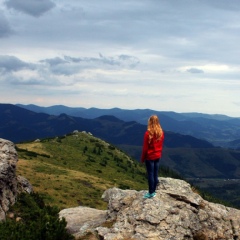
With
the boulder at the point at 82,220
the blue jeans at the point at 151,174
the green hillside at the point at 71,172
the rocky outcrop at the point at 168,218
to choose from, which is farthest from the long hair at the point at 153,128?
the green hillside at the point at 71,172

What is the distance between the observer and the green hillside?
57000 millimetres

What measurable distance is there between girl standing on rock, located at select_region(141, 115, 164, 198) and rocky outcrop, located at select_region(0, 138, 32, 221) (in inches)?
779

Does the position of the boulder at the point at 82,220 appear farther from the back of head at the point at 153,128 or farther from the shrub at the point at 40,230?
the back of head at the point at 153,128

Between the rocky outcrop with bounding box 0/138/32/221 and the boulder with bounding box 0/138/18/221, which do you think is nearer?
the boulder with bounding box 0/138/18/221

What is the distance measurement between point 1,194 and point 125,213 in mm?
20759

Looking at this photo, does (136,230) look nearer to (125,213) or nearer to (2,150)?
(125,213)

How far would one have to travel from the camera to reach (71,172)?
3088 inches

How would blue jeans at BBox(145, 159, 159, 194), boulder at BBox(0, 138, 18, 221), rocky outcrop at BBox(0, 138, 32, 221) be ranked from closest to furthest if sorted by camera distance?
1. blue jeans at BBox(145, 159, 159, 194)
2. boulder at BBox(0, 138, 18, 221)
3. rocky outcrop at BBox(0, 138, 32, 221)

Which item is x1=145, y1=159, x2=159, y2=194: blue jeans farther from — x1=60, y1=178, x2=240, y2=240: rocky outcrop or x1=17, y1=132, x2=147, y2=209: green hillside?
x1=17, y1=132, x2=147, y2=209: green hillside

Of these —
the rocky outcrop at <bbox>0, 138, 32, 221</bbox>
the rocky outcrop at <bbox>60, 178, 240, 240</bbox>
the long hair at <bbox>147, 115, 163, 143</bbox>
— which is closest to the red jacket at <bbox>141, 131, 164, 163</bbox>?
the long hair at <bbox>147, 115, 163, 143</bbox>

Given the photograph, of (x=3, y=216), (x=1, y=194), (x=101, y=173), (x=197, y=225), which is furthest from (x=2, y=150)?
(x=101, y=173)

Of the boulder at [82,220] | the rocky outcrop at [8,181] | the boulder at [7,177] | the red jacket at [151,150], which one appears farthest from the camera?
the rocky outcrop at [8,181]

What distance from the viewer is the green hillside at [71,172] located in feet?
187

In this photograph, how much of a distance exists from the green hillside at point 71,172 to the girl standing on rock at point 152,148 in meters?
30.6
